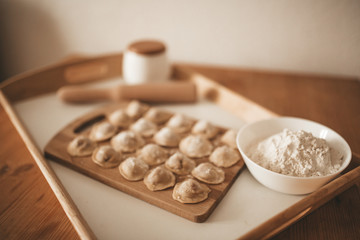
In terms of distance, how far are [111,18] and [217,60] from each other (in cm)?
59

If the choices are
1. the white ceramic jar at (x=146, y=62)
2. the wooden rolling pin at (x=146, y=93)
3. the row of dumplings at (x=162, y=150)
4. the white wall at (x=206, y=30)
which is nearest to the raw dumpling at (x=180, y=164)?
the row of dumplings at (x=162, y=150)

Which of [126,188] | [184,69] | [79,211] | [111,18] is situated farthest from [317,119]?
[111,18]

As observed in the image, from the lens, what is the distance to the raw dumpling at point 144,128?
0.87 m

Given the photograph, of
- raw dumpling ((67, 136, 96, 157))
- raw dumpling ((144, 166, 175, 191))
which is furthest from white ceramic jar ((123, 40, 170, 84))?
raw dumpling ((144, 166, 175, 191))

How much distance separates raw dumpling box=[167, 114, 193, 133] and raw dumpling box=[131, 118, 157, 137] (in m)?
0.06

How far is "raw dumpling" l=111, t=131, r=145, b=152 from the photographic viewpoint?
80 cm

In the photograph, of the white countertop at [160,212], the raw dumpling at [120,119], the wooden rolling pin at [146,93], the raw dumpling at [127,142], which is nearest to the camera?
the white countertop at [160,212]

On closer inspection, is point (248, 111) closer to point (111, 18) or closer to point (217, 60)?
point (217, 60)

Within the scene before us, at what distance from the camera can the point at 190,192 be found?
25.1 inches

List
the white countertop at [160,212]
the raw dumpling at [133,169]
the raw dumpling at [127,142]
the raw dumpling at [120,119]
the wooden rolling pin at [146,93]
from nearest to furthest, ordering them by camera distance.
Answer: the white countertop at [160,212] → the raw dumpling at [133,169] → the raw dumpling at [127,142] → the raw dumpling at [120,119] → the wooden rolling pin at [146,93]

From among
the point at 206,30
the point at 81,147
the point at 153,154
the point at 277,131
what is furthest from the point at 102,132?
the point at 206,30

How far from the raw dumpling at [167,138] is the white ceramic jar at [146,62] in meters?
0.34

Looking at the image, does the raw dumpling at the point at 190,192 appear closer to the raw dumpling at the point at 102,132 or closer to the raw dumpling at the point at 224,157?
the raw dumpling at the point at 224,157

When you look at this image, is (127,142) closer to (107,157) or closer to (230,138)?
(107,157)
